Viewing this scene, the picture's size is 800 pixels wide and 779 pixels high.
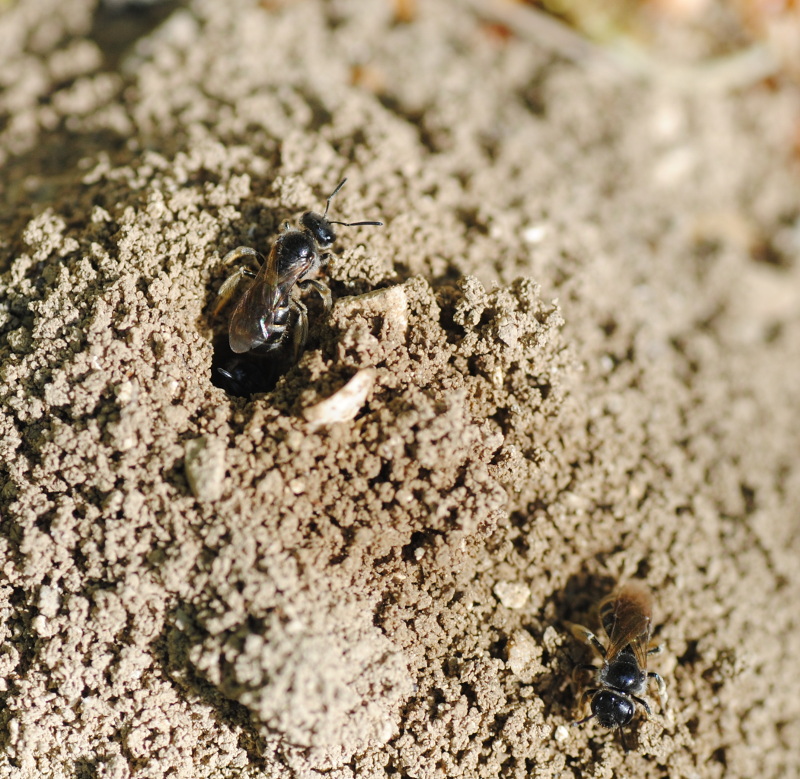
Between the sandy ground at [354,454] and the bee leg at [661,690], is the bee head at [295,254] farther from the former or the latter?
the bee leg at [661,690]

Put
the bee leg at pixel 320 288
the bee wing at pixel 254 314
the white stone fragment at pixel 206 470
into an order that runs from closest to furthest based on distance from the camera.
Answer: the white stone fragment at pixel 206 470 < the bee wing at pixel 254 314 < the bee leg at pixel 320 288

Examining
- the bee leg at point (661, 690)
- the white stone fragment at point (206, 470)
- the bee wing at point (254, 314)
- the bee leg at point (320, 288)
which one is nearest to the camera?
the white stone fragment at point (206, 470)

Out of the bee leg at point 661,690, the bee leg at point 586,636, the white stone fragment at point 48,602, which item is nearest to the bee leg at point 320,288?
the white stone fragment at point 48,602

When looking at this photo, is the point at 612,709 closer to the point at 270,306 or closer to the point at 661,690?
the point at 661,690

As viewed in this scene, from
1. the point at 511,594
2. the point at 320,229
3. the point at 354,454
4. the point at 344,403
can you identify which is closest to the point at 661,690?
the point at 511,594

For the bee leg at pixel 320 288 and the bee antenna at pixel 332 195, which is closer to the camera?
the bee leg at pixel 320 288

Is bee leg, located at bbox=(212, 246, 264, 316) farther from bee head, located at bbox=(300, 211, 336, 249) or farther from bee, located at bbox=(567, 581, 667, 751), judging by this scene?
bee, located at bbox=(567, 581, 667, 751)

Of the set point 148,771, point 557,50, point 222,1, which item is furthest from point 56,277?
point 557,50
